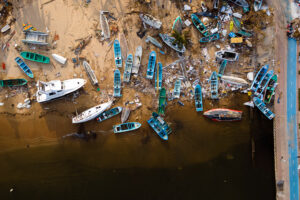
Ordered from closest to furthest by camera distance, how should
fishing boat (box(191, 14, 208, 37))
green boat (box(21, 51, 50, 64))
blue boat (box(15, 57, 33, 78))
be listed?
green boat (box(21, 51, 50, 64))
blue boat (box(15, 57, 33, 78))
fishing boat (box(191, 14, 208, 37))

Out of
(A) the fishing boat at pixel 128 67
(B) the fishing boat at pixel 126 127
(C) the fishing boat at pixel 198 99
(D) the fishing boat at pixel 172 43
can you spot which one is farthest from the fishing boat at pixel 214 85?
(A) the fishing boat at pixel 128 67

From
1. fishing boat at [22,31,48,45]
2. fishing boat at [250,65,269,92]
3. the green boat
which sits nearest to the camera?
fishing boat at [22,31,48,45]

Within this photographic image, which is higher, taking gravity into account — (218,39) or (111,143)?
(218,39)

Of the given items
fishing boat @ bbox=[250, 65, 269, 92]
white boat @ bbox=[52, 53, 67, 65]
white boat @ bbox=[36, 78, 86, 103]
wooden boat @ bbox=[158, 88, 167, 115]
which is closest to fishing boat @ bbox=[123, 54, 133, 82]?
wooden boat @ bbox=[158, 88, 167, 115]

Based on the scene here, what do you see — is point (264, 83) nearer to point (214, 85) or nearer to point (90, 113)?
point (214, 85)

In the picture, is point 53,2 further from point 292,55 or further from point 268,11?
point 292,55

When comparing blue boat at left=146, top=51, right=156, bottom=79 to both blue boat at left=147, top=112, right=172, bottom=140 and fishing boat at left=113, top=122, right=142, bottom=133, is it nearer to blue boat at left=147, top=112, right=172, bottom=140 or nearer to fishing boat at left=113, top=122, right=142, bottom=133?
blue boat at left=147, top=112, right=172, bottom=140

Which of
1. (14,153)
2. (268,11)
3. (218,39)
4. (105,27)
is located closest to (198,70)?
(218,39)

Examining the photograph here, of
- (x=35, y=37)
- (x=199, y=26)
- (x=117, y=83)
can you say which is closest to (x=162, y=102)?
(x=117, y=83)
